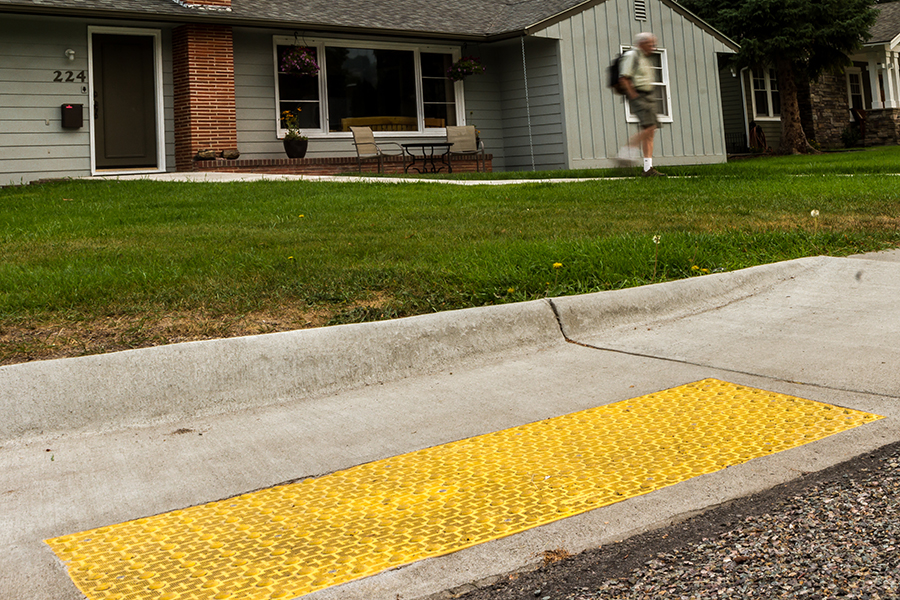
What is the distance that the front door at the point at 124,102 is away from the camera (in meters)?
15.3

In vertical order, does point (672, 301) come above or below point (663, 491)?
above

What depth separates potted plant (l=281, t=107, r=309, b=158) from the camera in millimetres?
16516

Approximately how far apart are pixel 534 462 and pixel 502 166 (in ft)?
59.1

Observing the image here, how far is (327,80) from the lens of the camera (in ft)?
58.1

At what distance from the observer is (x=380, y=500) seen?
2.66 metres

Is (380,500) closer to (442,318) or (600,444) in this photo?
(600,444)

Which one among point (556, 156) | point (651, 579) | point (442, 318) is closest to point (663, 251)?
point (442, 318)

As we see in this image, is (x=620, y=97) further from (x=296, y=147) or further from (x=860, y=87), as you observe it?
(x=860, y=87)

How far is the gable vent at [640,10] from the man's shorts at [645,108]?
9.53 meters

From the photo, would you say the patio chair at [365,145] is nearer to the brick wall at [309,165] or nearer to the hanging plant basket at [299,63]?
the brick wall at [309,165]

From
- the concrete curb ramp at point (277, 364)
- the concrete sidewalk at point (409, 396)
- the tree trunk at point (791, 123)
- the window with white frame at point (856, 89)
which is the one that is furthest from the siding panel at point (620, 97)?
the concrete curb ramp at point (277, 364)

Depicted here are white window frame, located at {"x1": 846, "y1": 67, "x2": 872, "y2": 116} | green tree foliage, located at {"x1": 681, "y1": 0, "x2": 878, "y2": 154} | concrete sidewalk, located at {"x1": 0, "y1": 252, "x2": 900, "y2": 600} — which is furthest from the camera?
white window frame, located at {"x1": 846, "y1": 67, "x2": 872, "y2": 116}

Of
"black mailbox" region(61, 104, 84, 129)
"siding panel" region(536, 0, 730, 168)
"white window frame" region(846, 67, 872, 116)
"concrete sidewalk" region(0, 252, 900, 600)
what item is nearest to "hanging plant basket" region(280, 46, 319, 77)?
"black mailbox" region(61, 104, 84, 129)

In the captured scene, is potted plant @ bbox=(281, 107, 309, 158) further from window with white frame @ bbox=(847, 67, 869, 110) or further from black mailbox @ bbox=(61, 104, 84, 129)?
window with white frame @ bbox=(847, 67, 869, 110)
